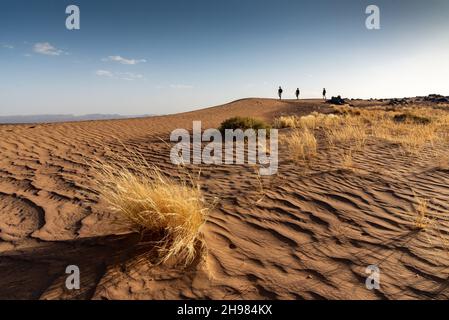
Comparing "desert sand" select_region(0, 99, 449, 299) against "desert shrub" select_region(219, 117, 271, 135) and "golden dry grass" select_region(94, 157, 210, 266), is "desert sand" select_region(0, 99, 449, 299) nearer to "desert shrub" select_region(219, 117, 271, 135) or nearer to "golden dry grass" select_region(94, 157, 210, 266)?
"golden dry grass" select_region(94, 157, 210, 266)

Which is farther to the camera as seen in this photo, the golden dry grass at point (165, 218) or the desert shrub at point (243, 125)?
the desert shrub at point (243, 125)

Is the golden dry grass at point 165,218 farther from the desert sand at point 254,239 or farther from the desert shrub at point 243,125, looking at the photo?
the desert shrub at point 243,125

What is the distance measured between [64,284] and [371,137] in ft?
31.0

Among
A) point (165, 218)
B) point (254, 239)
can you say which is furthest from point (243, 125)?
point (165, 218)

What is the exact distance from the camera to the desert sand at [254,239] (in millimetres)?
2475

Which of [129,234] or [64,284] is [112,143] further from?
[64,284]

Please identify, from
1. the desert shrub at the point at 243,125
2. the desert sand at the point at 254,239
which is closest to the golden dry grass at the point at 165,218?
the desert sand at the point at 254,239

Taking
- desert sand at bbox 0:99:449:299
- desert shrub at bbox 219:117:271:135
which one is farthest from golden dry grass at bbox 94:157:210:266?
desert shrub at bbox 219:117:271:135

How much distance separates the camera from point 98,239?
122 inches

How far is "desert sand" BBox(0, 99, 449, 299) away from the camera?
247 cm

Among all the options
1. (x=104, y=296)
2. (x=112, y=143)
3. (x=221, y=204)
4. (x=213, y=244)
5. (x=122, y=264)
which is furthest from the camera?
(x=112, y=143)
